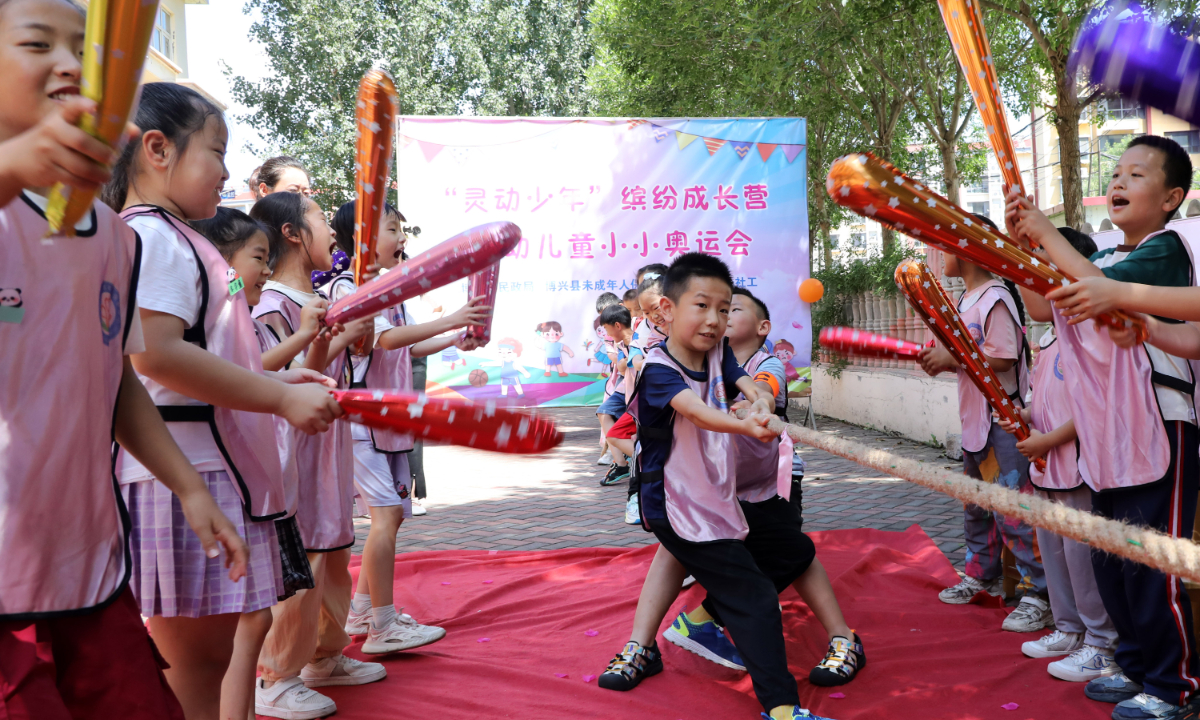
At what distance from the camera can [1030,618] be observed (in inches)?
134

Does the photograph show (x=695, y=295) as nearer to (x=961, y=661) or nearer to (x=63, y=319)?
(x=961, y=661)

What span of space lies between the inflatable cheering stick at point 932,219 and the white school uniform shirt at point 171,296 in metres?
1.30

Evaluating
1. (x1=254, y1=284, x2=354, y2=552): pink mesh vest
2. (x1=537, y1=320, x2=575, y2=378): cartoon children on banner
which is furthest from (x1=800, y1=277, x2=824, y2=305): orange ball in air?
(x1=254, y1=284, x2=354, y2=552): pink mesh vest

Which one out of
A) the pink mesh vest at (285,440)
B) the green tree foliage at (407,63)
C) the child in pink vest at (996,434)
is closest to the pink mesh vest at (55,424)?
the pink mesh vest at (285,440)

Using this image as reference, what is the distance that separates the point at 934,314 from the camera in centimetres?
296

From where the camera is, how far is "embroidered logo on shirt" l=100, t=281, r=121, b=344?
4.50 ft

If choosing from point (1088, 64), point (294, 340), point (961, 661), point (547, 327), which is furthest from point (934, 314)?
point (547, 327)

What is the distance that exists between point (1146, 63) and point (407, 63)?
64.1 ft

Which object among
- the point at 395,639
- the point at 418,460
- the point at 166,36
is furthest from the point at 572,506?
the point at 166,36

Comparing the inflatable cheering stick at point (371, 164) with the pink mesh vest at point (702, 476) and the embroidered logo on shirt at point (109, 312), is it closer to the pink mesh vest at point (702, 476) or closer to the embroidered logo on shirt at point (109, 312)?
the pink mesh vest at point (702, 476)

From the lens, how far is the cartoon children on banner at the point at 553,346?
350 inches

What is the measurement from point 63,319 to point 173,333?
367mm

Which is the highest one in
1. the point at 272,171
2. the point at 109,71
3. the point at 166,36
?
the point at 166,36

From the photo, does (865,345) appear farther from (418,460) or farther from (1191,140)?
(1191,140)
